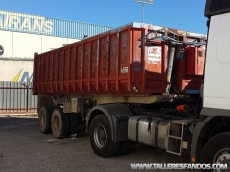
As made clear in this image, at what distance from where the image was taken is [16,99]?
19344 mm

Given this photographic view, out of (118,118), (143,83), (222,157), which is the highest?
(143,83)

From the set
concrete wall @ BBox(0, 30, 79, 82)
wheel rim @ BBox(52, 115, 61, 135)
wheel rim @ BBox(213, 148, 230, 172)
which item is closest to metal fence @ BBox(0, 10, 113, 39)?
concrete wall @ BBox(0, 30, 79, 82)

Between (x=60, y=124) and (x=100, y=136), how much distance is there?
277 cm

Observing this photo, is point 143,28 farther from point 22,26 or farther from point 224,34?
point 22,26

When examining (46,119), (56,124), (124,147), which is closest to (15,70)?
(46,119)

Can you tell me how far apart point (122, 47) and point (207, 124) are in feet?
9.52

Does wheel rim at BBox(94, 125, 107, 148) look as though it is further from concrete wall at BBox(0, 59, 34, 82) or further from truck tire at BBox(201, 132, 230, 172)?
concrete wall at BBox(0, 59, 34, 82)

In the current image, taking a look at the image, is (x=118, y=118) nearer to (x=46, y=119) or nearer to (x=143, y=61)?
(x=143, y=61)

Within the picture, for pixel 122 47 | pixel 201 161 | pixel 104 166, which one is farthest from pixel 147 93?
pixel 201 161

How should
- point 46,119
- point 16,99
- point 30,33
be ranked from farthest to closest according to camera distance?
point 30,33 < point 16,99 < point 46,119

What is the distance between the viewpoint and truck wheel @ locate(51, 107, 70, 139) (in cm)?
932

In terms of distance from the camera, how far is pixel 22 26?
1110 inches

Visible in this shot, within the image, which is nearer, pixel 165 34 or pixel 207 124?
pixel 207 124

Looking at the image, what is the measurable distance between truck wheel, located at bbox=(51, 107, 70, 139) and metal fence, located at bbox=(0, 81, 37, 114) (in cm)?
1009
